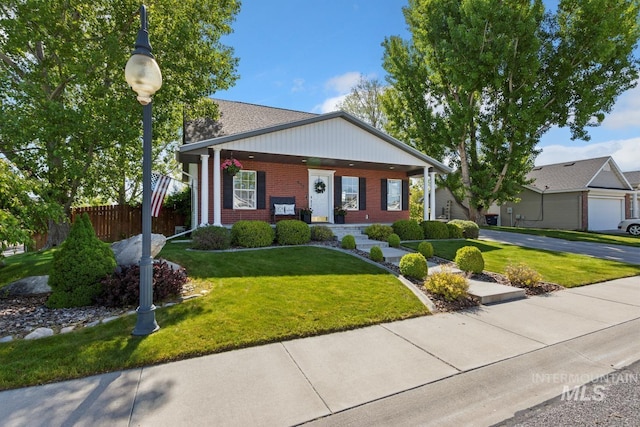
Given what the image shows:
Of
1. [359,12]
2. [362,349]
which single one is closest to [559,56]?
[359,12]

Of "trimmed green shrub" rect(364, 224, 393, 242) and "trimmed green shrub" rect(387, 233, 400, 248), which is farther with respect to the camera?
"trimmed green shrub" rect(364, 224, 393, 242)

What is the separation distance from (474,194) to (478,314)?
17569 mm

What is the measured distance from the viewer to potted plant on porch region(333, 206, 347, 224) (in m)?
13.9

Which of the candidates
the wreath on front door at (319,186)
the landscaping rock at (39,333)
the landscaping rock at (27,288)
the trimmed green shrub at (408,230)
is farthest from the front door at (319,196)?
the landscaping rock at (39,333)

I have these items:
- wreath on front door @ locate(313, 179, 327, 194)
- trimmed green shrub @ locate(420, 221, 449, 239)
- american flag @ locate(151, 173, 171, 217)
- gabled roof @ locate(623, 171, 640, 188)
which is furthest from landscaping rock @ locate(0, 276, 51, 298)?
gabled roof @ locate(623, 171, 640, 188)

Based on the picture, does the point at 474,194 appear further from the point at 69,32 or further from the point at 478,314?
the point at 69,32

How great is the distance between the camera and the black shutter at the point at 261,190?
12.7 meters

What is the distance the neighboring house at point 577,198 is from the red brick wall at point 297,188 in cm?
1410

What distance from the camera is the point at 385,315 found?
15.8ft

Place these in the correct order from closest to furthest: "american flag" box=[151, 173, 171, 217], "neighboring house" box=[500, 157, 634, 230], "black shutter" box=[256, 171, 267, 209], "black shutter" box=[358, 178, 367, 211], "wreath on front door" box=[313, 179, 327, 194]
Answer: "american flag" box=[151, 173, 171, 217], "black shutter" box=[256, 171, 267, 209], "wreath on front door" box=[313, 179, 327, 194], "black shutter" box=[358, 178, 367, 211], "neighboring house" box=[500, 157, 634, 230]

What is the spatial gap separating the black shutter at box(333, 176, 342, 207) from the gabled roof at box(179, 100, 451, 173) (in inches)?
99.6

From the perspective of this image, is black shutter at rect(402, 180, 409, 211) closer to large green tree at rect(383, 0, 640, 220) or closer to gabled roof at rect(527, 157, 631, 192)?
large green tree at rect(383, 0, 640, 220)

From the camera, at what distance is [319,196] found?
13.9 meters

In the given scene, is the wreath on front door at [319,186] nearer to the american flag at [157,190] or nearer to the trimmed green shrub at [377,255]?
the trimmed green shrub at [377,255]
